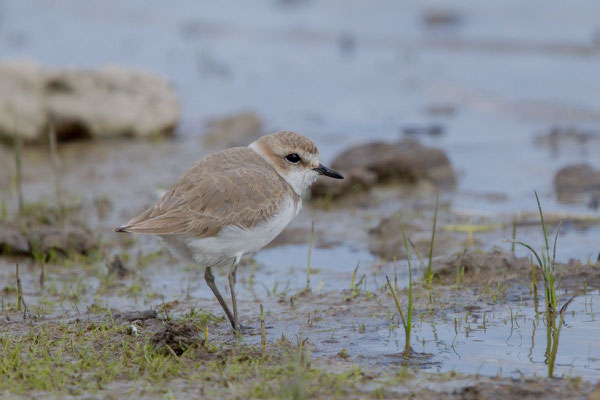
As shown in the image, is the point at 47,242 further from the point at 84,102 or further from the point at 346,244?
the point at 84,102

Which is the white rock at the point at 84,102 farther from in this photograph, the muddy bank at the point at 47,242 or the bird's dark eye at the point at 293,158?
the bird's dark eye at the point at 293,158

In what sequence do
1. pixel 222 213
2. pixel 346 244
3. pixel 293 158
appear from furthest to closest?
pixel 346 244, pixel 293 158, pixel 222 213

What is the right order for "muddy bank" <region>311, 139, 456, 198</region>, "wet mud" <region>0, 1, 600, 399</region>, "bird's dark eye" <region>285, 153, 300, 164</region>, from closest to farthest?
1. "wet mud" <region>0, 1, 600, 399</region>
2. "bird's dark eye" <region>285, 153, 300, 164</region>
3. "muddy bank" <region>311, 139, 456, 198</region>

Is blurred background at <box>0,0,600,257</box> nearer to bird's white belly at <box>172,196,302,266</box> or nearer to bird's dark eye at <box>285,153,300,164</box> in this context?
bird's dark eye at <box>285,153,300,164</box>

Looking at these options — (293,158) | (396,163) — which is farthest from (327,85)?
(293,158)

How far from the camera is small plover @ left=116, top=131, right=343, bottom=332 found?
5191 mm

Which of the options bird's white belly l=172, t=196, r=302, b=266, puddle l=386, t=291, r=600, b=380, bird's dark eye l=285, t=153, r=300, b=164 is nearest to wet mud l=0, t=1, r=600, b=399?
puddle l=386, t=291, r=600, b=380

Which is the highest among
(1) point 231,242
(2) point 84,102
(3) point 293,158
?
(2) point 84,102

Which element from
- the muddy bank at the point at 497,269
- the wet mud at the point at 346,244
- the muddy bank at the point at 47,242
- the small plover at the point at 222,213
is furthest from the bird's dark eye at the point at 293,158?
the muddy bank at the point at 47,242

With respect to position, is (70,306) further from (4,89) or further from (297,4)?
(297,4)

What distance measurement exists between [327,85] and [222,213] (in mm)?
10211

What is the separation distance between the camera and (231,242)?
525cm

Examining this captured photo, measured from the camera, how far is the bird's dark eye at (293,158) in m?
5.87

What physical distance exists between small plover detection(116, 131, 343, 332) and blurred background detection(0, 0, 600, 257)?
9.52 ft
